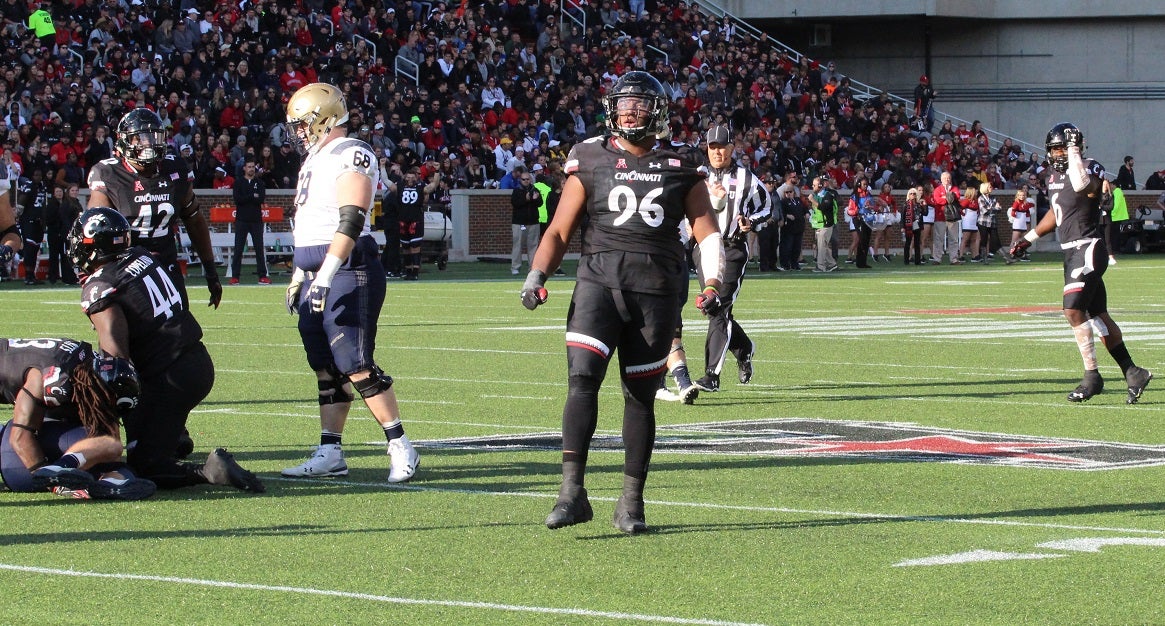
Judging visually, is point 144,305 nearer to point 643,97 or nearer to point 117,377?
point 117,377

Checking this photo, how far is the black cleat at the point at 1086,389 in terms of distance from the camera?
1239 cm

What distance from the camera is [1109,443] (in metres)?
10.2

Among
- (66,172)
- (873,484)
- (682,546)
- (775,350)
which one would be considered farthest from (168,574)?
(66,172)

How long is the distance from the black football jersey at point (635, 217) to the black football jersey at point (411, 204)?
78.3ft

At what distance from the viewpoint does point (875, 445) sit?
33.1 feet

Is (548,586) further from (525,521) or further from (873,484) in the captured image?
(873,484)

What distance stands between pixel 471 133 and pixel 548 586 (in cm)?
3227

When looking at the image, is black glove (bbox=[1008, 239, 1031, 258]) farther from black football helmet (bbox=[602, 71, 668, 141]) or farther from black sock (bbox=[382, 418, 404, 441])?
black football helmet (bbox=[602, 71, 668, 141])

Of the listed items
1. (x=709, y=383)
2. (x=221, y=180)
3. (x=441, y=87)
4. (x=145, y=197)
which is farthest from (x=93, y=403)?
(x=441, y=87)

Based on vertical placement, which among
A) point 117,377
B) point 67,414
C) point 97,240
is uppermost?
point 97,240

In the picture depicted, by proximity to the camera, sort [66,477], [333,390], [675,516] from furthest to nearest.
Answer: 1. [333,390]
2. [66,477]
3. [675,516]

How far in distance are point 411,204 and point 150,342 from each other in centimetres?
2324

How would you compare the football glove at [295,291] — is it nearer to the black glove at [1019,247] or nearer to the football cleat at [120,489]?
the football cleat at [120,489]

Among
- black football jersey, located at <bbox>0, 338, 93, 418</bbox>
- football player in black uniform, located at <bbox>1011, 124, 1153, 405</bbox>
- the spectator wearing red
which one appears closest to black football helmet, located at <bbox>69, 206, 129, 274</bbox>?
black football jersey, located at <bbox>0, 338, 93, 418</bbox>
